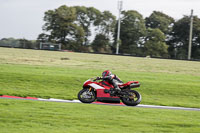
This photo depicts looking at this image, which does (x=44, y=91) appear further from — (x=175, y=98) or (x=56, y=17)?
(x=56, y=17)

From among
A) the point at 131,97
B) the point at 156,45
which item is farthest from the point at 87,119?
the point at 156,45

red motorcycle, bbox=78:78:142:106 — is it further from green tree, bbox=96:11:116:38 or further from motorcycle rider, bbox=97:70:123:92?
green tree, bbox=96:11:116:38

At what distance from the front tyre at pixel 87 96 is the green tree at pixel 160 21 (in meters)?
71.6

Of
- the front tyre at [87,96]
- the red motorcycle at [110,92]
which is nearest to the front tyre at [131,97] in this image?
the red motorcycle at [110,92]

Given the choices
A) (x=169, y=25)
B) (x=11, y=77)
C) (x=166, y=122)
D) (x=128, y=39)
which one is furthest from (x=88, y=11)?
(x=166, y=122)

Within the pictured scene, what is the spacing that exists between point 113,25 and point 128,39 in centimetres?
708

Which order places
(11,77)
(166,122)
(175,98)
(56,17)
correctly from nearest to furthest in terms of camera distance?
(166,122) < (175,98) < (11,77) < (56,17)

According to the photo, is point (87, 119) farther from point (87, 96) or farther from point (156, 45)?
point (156, 45)

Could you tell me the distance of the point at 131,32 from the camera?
77.2 metres

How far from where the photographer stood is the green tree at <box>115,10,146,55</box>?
2982 inches

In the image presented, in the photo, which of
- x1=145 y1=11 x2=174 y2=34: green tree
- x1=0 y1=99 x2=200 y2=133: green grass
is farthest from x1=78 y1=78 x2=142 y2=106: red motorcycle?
x1=145 y1=11 x2=174 y2=34: green tree

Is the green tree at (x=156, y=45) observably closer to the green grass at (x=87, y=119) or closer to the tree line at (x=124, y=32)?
the tree line at (x=124, y=32)

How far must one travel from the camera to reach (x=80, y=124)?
9.84m

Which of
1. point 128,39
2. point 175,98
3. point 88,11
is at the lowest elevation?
point 175,98
